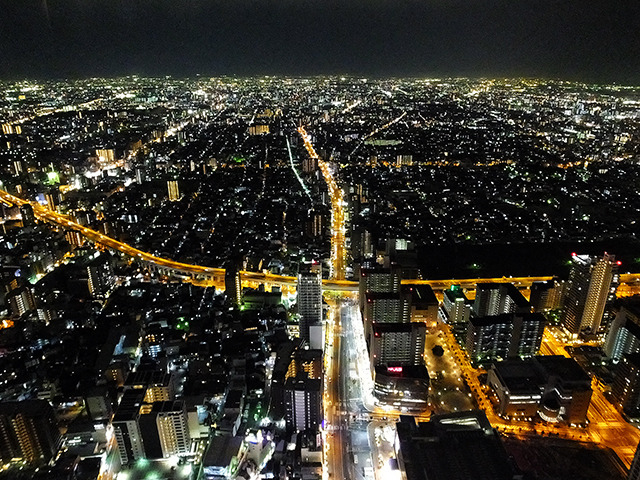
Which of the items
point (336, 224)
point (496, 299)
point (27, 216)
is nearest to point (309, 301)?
point (496, 299)

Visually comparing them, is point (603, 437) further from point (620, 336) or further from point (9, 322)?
point (9, 322)

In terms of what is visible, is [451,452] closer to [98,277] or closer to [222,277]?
[222,277]

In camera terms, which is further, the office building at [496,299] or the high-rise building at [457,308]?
the high-rise building at [457,308]

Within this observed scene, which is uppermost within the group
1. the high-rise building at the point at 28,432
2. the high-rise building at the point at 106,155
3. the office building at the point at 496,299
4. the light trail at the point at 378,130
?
the light trail at the point at 378,130

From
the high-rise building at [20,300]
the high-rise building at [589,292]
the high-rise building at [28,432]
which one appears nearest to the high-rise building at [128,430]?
the high-rise building at [28,432]

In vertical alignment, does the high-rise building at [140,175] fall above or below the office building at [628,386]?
above

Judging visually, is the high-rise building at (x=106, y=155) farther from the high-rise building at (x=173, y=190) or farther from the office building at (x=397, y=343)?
the office building at (x=397, y=343)

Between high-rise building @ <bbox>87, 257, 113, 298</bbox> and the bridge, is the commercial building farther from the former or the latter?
high-rise building @ <bbox>87, 257, 113, 298</bbox>

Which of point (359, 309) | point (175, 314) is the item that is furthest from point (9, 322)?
point (359, 309)
